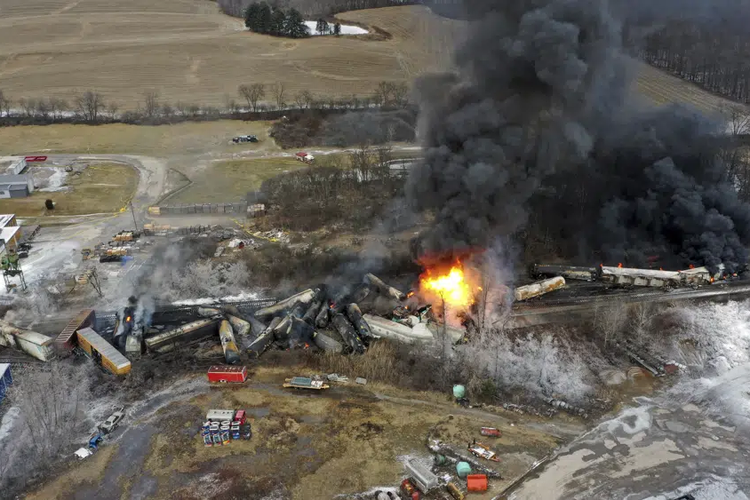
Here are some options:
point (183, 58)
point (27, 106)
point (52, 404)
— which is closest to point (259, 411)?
point (52, 404)

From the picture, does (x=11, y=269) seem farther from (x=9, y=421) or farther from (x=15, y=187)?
(x=15, y=187)

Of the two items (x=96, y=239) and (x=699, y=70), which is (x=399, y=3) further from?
(x=96, y=239)

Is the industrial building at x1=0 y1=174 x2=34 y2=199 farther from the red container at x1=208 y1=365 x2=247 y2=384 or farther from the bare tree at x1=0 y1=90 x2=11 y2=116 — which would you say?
the red container at x1=208 y1=365 x2=247 y2=384

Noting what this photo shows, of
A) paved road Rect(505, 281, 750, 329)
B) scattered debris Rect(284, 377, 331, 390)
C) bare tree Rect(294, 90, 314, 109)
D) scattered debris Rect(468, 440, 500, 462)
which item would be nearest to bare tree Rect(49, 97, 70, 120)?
bare tree Rect(294, 90, 314, 109)

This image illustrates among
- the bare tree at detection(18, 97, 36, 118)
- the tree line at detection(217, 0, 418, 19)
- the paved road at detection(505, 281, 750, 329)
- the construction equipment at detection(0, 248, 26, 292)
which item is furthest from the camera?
the tree line at detection(217, 0, 418, 19)

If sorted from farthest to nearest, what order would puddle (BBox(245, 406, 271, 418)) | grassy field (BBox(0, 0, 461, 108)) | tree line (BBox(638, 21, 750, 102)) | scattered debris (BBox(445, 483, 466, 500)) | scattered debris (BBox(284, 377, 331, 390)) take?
grassy field (BBox(0, 0, 461, 108)), tree line (BBox(638, 21, 750, 102)), scattered debris (BBox(284, 377, 331, 390)), puddle (BBox(245, 406, 271, 418)), scattered debris (BBox(445, 483, 466, 500))

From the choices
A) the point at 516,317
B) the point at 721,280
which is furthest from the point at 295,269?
the point at 721,280
